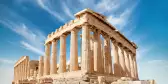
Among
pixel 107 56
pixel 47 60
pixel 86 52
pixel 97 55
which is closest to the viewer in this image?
pixel 86 52

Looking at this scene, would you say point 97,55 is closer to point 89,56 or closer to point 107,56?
point 89,56

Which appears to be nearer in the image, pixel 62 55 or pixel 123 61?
pixel 62 55

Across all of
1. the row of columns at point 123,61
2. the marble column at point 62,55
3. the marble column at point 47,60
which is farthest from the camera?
the marble column at point 47,60

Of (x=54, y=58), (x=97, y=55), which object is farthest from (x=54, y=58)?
(x=97, y=55)

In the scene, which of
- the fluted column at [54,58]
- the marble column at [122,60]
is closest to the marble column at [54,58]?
the fluted column at [54,58]

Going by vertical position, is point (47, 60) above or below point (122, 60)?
above

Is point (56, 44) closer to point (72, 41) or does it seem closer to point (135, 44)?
point (72, 41)

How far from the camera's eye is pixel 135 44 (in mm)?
38062

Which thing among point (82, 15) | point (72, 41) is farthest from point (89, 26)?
point (72, 41)

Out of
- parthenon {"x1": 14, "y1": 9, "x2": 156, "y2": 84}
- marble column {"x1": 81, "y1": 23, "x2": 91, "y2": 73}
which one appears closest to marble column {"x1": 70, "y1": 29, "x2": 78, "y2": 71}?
parthenon {"x1": 14, "y1": 9, "x2": 156, "y2": 84}

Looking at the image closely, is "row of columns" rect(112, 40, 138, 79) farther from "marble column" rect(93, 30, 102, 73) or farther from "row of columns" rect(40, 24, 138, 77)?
"marble column" rect(93, 30, 102, 73)

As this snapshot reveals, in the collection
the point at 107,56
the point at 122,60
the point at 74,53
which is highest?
the point at 74,53

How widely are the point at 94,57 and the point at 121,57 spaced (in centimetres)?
883

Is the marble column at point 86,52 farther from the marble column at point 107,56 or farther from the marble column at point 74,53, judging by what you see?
the marble column at point 107,56
